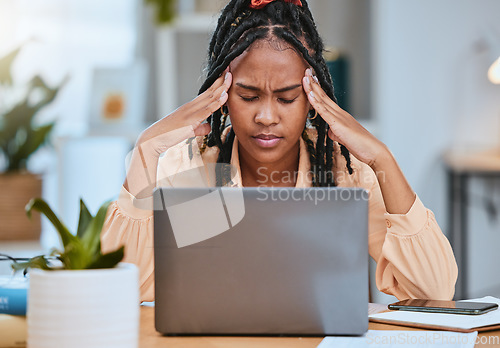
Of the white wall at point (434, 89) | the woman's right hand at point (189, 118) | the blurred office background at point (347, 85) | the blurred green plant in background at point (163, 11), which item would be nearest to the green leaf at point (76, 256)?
the woman's right hand at point (189, 118)

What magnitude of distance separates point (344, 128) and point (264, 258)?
572 millimetres

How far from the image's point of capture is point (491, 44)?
110 inches

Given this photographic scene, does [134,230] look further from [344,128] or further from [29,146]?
[29,146]

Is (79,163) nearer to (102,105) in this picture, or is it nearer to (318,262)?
(102,105)

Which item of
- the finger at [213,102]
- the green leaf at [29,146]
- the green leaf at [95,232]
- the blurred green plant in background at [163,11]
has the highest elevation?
the blurred green plant in background at [163,11]

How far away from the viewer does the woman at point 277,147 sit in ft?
4.04

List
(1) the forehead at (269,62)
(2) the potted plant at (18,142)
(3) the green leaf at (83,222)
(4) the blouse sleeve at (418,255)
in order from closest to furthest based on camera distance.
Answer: (3) the green leaf at (83,222), (4) the blouse sleeve at (418,255), (1) the forehead at (269,62), (2) the potted plant at (18,142)

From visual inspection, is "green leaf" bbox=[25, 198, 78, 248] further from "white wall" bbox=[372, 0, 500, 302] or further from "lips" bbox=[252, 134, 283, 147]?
"white wall" bbox=[372, 0, 500, 302]

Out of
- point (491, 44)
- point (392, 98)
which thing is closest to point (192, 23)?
point (392, 98)

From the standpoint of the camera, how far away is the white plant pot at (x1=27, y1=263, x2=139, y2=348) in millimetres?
693

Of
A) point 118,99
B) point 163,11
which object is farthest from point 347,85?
point 118,99

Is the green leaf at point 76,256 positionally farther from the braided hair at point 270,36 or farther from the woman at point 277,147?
the braided hair at point 270,36

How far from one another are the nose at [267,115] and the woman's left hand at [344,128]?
0.09 meters

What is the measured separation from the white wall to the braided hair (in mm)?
1189
